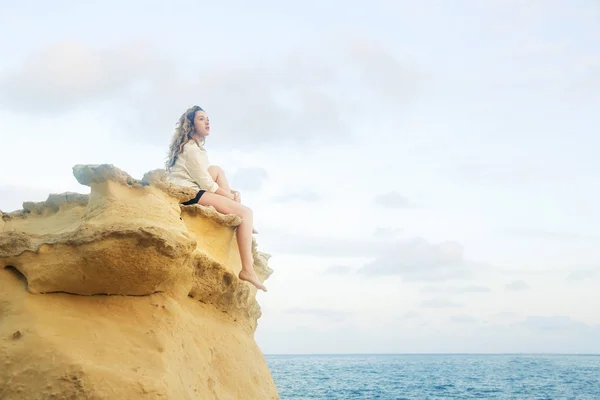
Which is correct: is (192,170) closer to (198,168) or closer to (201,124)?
(198,168)

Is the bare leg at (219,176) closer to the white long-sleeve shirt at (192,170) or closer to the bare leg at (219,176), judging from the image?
the bare leg at (219,176)

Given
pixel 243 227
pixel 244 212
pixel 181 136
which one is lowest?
pixel 243 227

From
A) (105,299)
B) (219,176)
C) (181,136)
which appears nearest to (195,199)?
(219,176)

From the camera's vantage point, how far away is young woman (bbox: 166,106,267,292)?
6984mm

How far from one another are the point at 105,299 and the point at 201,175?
2.06 metres

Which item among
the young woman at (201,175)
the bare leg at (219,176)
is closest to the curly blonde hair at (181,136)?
the young woman at (201,175)

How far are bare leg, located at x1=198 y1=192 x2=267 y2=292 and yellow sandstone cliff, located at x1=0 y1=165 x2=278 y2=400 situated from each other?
0.52m

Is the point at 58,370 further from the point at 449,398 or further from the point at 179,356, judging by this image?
the point at 449,398

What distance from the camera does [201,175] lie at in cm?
700

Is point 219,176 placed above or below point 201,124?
below

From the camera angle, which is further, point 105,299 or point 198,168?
point 198,168

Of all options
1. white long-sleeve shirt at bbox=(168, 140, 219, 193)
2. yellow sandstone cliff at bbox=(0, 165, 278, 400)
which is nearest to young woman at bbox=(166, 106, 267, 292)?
white long-sleeve shirt at bbox=(168, 140, 219, 193)

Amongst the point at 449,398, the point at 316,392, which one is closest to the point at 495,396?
the point at 449,398

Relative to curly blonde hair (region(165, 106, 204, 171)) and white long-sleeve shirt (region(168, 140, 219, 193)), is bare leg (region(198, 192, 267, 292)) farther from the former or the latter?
curly blonde hair (region(165, 106, 204, 171))
